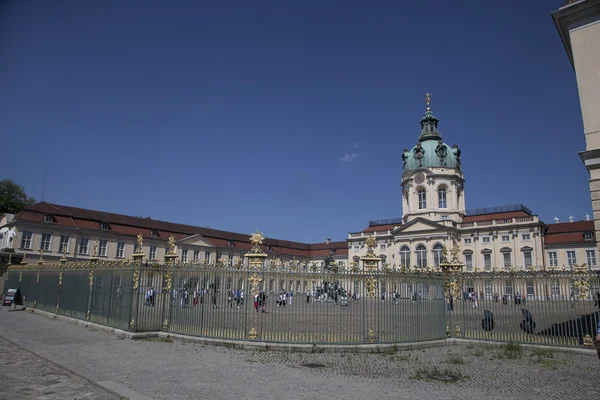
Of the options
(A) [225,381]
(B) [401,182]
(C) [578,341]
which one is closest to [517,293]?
(C) [578,341]

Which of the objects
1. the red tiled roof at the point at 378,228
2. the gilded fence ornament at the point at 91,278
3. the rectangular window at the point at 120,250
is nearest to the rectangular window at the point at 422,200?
the red tiled roof at the point at 378,228

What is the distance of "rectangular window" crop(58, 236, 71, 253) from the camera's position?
50291mm

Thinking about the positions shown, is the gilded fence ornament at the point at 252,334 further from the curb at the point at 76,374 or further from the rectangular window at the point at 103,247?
the rectangular window at the point at 103,247

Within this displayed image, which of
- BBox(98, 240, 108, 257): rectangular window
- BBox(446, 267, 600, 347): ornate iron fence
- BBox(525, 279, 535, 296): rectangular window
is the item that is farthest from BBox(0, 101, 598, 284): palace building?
BBox(525, 279, 535, 296): rectangular window

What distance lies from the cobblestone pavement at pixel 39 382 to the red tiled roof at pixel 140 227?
44.4 metres

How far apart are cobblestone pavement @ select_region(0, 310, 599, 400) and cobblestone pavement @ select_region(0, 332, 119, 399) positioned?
1.27 feet

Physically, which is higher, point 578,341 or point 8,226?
point 8,226

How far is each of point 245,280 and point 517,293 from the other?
935cm

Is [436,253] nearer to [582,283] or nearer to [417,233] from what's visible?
[417,233]

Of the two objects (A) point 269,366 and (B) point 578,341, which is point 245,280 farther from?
(B) point 578,341

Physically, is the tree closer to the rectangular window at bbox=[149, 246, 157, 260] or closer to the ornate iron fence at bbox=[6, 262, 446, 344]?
the rectangular window at bbox=[149, 246, 157, 260]

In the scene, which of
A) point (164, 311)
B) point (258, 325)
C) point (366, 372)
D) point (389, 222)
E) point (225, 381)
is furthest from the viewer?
point (389, 222)

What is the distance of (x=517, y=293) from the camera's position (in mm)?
14547

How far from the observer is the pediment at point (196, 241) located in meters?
62.5
